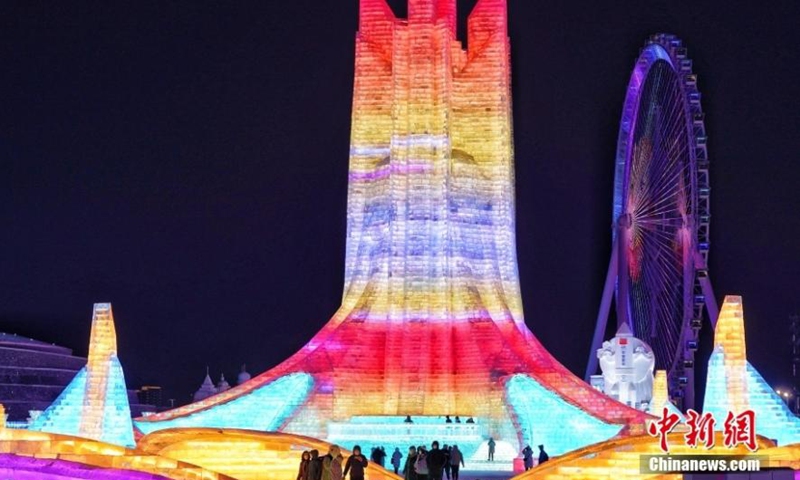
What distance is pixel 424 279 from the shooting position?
31.6 meters

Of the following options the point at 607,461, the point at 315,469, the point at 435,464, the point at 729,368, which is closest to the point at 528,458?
the point at 729,368

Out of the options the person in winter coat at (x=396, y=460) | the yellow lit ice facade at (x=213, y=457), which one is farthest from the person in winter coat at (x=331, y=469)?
the person in winter coat at (x=396, y=460)

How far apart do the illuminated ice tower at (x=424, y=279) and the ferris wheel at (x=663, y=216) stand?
395 centimetres

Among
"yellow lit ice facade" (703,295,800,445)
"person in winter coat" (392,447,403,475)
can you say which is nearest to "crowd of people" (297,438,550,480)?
"person in winter coat" (392,447,403,475)

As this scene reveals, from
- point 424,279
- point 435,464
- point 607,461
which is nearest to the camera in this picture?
point 435,464

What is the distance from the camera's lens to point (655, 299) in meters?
34.7

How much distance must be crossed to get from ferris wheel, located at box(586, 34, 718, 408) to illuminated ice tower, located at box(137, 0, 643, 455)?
13.0 ft

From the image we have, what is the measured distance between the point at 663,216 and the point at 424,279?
270 inches

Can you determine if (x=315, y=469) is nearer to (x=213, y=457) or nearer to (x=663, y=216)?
(x=213, y=457)

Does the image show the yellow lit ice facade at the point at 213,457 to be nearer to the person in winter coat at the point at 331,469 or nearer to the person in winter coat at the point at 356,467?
the person in winter coat at the point at 356,467

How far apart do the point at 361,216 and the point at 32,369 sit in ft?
44.4

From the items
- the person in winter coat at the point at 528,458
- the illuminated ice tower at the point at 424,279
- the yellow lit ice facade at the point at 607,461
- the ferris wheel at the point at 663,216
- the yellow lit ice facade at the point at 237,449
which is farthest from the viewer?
the ferris wheel at the point at 663,216

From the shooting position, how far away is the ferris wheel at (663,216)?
3103 centimetres

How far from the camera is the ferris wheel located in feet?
102
